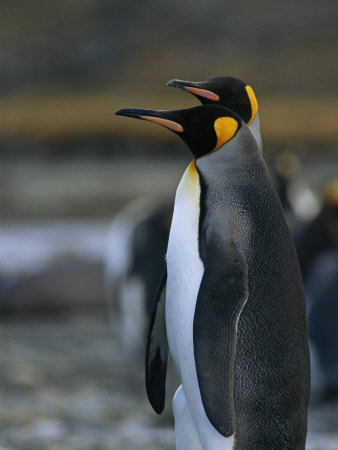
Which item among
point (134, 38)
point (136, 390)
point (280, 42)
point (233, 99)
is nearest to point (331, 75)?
point (280, 42)

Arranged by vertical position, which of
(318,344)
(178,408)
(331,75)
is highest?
(178,408)

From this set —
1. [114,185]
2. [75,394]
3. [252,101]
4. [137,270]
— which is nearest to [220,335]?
[252,101]

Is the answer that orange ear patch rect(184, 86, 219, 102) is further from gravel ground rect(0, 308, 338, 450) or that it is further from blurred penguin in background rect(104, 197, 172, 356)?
blurred penguin in background rect(104, 197, 172, 356)

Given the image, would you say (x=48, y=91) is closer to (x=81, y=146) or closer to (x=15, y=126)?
(x=15, y=126)

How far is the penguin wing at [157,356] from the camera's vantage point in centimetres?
204

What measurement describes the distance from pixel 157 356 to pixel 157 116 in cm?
57

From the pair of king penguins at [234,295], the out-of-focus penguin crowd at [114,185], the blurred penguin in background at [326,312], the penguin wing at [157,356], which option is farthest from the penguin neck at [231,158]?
the blurred penguin in background at [326,312]

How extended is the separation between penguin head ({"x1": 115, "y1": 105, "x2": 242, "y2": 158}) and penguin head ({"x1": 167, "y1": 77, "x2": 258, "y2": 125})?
0.12 metres

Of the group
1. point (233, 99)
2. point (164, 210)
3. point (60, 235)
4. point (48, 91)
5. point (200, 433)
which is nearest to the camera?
point (200, 433)

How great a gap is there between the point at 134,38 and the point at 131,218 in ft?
54.0

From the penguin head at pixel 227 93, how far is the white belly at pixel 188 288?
19cm

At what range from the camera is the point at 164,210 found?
5020 millimetres

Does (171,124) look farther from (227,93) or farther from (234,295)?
(234,295)

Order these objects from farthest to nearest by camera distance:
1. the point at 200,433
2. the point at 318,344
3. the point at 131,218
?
1. the point at 131,218
2. the point at 318,344
3. the point at 200,433
